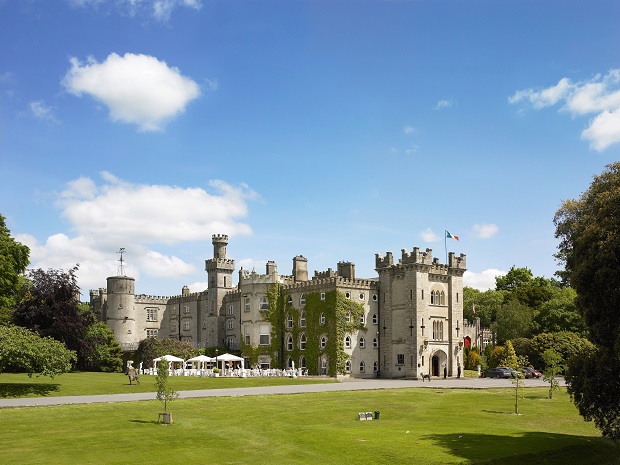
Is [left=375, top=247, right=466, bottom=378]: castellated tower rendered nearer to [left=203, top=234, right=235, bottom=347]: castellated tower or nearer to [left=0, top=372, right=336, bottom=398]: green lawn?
[left=0, top=372, right=336, bottom=398]: green lawn

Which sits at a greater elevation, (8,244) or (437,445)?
(8,244)

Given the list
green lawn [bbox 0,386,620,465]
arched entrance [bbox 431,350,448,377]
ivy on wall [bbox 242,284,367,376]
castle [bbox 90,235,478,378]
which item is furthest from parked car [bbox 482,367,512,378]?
green lawn [bbox 0,386,620,465]

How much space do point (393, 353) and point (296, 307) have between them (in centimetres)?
1185

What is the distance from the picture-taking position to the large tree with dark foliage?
29.1m

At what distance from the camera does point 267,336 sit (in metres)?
81.8

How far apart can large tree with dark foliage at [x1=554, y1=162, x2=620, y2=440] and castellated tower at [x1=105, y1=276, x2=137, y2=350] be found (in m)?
76.8

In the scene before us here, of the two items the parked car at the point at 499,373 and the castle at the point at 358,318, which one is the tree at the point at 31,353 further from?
the parked car at the point at 499,373

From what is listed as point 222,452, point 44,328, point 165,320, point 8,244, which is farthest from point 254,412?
point 165,320

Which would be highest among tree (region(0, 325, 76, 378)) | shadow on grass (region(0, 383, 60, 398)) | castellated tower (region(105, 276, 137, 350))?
castellated tower (region(105, 276, 137, 350))

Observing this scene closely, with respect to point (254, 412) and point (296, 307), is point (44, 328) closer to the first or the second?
point (296, 307)

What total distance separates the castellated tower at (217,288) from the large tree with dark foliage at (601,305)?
63291 millimetres

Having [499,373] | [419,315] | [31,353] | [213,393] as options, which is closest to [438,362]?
[419,315]

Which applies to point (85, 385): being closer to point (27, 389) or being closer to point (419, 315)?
point (27, 389)

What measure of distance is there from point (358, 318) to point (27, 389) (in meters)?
35.4
